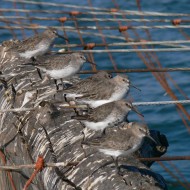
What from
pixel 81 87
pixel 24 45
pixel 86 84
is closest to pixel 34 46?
pixel 24 45

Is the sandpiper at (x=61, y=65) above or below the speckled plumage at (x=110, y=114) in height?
below

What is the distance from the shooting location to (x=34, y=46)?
1112cm

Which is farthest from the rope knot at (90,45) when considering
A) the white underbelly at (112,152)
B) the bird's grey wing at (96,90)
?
the white underbelly at (112,152)

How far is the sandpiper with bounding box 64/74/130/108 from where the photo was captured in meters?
9.03

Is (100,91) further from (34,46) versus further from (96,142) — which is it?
(34,46)

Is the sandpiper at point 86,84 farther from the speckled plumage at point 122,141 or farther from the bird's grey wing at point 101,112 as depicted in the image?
the speckled plumage at point 122,141

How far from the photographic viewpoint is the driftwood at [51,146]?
6.62m

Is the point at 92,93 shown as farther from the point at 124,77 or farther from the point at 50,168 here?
the point at 50,168

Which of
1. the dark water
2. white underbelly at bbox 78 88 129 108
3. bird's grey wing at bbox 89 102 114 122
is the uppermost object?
bird's grey wing at bbox 89 102 114 122

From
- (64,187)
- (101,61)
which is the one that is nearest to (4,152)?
(64,187)

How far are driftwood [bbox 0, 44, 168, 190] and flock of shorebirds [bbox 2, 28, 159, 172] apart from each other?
0.35 feet

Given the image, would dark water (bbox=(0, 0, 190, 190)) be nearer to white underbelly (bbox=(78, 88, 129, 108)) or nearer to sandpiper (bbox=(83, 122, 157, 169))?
white underbelly (bbox=(78, 88, 129, 108))

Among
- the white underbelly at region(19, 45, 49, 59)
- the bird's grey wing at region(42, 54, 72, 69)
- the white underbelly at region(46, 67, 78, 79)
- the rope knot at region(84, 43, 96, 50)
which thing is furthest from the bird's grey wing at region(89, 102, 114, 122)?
the rope knot at region(84, 43, 96, 50)

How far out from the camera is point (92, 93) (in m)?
9.17
